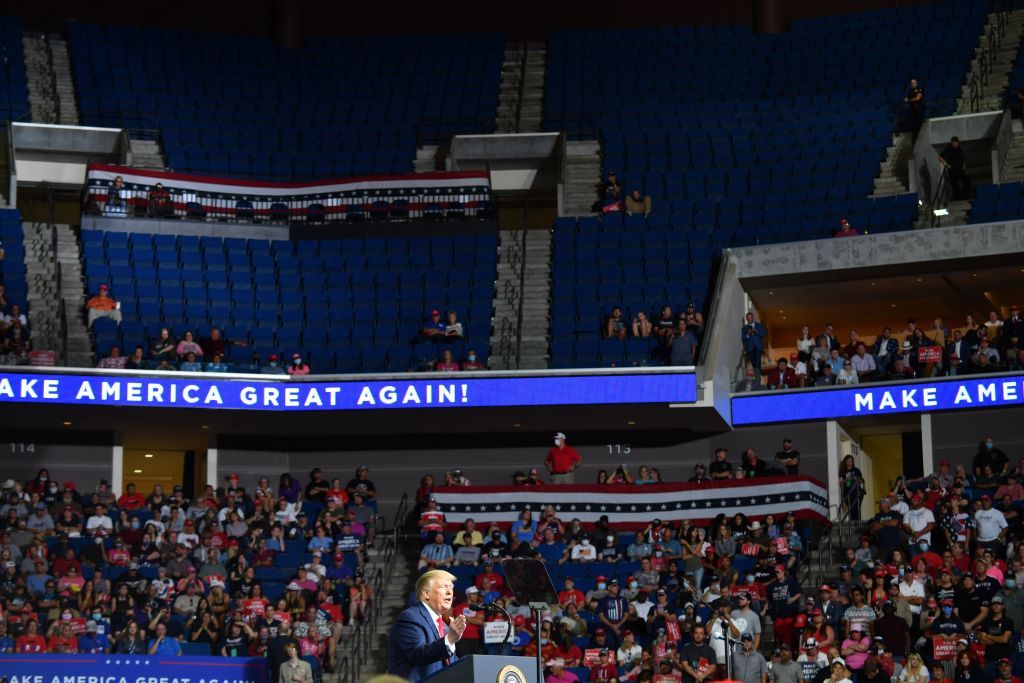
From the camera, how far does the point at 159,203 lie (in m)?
29.5

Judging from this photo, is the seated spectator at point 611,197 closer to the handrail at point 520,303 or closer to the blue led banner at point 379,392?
the handrail at point 520,303

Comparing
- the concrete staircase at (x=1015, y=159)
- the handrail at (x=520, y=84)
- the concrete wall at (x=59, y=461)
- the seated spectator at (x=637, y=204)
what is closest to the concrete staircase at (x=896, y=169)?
the concrete staircase at (x=1015, y=159)

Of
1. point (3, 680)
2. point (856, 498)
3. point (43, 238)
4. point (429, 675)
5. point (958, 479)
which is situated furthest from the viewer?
point (43, 238)

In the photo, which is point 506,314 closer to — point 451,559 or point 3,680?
point 451,559

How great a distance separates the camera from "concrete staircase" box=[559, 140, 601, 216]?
3130 cm

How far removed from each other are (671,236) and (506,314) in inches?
133

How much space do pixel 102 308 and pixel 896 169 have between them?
1520 cm

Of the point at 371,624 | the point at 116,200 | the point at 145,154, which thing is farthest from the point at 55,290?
the point at 371,624

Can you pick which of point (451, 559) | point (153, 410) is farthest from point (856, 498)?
point (153, 410)

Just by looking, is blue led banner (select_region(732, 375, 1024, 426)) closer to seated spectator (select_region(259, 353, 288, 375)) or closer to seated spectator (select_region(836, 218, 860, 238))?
seated spectator (select_region(836, 218, 860, 238))

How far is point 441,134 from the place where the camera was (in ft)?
109

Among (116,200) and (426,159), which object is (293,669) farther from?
(426,159)

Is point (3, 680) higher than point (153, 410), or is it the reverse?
point (153, 410)

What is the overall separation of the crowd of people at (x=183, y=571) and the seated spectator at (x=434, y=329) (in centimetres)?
319
